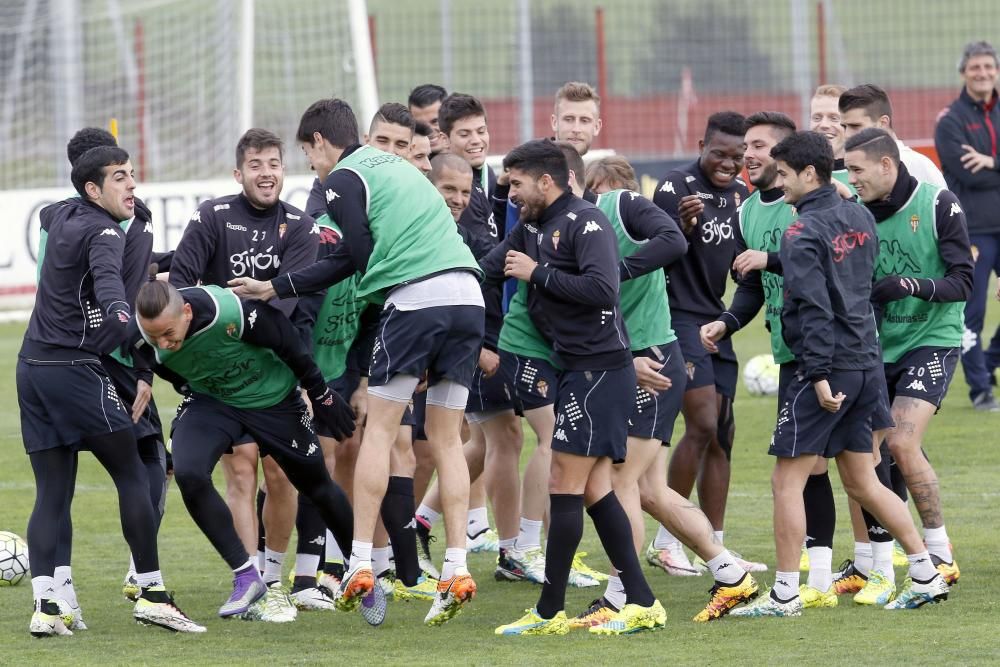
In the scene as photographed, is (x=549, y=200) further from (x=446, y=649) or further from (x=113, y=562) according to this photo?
(x=113, y=562)

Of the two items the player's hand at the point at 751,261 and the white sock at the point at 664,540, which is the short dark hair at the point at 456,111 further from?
the white sock at the point at 664,540

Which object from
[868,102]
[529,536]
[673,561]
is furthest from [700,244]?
[529,536]

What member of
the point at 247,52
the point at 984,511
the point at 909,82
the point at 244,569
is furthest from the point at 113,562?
the point at 909,82

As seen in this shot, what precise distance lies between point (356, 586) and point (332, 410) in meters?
0.97

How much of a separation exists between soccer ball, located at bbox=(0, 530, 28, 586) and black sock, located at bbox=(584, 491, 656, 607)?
308 cm

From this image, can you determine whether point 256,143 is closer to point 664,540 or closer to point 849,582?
point 664,540

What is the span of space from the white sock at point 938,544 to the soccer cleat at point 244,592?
2974mm

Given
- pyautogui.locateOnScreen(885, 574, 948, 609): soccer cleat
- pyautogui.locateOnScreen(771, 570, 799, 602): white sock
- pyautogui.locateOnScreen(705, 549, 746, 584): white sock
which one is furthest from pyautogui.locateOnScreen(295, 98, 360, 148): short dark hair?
pyautogui.locateOnScreen(885, 574, 948, 609): soccer cleat

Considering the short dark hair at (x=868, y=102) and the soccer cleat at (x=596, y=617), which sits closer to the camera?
the soccer cleat at (x=596, y=617)

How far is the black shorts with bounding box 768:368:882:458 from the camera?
6594 millimetres

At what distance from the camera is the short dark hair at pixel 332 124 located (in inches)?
271

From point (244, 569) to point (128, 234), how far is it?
1538mm

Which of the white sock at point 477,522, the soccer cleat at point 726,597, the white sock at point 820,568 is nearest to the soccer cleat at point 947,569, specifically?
the white sock at point 820,568

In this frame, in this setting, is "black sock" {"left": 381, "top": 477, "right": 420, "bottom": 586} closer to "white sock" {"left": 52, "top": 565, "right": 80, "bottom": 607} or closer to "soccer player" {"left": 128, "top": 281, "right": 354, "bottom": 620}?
"soccer player" {"left": 128, "top": 281, "right": 354, "bottom": 620}
